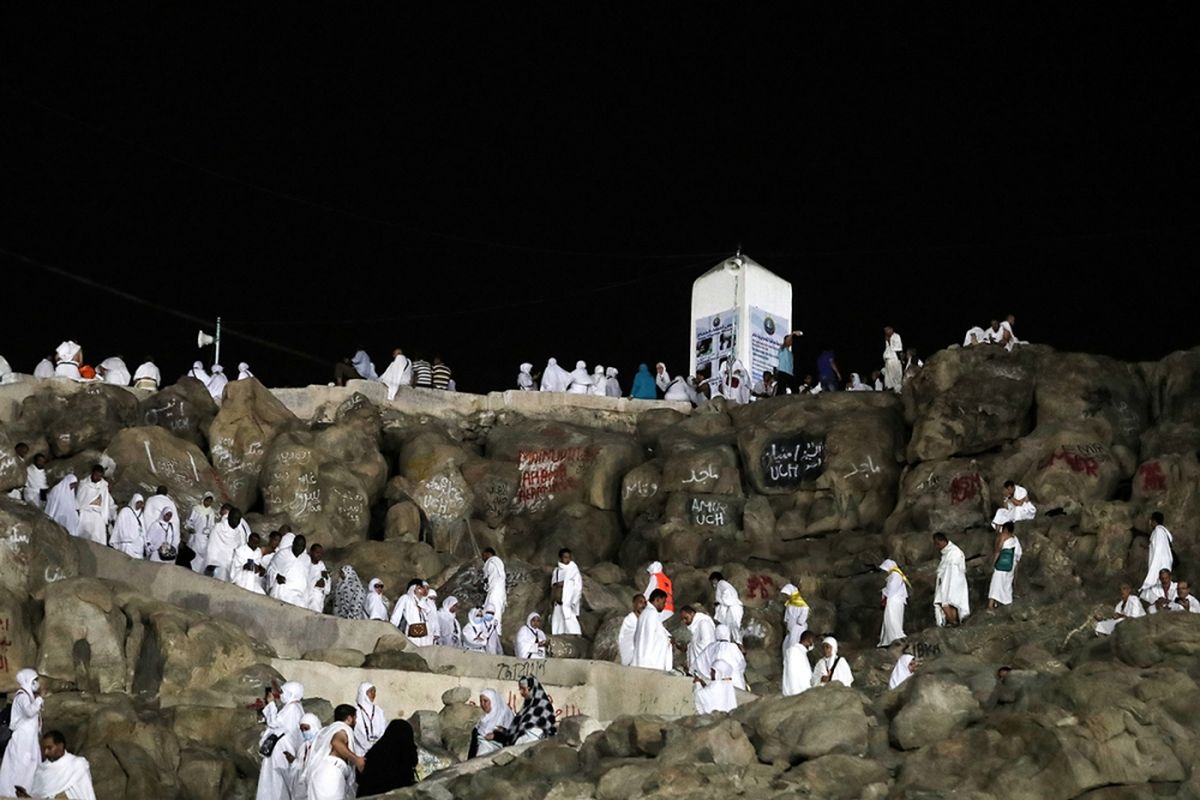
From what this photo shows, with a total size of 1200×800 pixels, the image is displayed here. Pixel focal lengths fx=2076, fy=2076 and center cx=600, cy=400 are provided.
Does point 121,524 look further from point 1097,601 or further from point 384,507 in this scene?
point 1097,601

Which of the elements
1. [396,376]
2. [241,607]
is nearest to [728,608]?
[241,607]

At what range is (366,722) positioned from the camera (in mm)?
21594

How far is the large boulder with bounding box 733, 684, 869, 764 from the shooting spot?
18.8m

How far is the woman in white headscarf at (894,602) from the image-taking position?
30297 millimetres

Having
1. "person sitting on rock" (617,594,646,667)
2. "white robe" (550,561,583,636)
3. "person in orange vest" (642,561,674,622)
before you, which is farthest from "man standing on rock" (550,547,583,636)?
"person sitting on rock" (617,594,646,667)

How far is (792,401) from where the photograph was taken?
38062 millimetres

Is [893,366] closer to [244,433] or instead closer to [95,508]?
[244,433]

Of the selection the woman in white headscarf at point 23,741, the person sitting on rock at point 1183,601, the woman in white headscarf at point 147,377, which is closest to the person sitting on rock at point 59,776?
the woman in white headscarf at point 23,741

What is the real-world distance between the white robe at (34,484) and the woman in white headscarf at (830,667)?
13361 millimetres

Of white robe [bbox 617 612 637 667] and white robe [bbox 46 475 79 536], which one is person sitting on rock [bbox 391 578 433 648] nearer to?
white robe [bbox 617 612 637 667]

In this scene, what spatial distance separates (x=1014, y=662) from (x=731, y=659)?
3.88 m

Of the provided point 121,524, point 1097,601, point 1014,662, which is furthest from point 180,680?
point 1097,601

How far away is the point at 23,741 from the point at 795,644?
10.9 metres

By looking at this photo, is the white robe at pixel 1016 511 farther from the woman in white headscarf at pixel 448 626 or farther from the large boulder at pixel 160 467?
the large boulder at pixel 160 467
